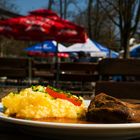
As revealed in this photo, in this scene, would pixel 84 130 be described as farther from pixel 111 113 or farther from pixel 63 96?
pixel 63 96

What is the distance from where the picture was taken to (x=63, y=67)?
12.9 m

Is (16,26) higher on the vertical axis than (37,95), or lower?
higher

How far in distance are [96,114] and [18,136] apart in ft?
0.74

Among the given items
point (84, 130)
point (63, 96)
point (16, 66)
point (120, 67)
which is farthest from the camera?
point (16, 66)

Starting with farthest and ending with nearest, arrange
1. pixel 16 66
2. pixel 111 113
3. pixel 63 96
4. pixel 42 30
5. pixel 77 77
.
→ 1. pixel 42 30
2. pixel 16 66
3. pixel 77 77
4. pixel 63 96
5. pixel 111 113

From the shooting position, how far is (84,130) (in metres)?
1.25

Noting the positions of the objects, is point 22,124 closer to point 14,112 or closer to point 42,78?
point 14,112

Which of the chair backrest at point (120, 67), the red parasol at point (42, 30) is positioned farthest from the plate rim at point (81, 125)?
the red parasol at point (42, 30)

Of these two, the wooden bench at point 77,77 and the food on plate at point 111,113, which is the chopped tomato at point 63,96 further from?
the wooden bench at point 77,77

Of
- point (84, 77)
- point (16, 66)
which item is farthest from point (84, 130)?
point (16, 66)

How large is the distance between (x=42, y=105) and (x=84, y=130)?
0.23 metres

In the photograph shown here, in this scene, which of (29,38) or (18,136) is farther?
(29,38)

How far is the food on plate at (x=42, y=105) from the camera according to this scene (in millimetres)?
1409

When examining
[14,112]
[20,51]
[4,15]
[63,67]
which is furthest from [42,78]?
[20,51]
